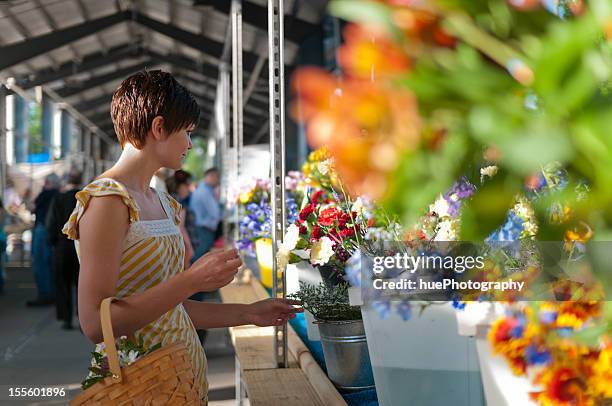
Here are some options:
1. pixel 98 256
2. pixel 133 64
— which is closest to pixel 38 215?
pixel 98 256

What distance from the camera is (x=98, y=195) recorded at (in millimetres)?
1334

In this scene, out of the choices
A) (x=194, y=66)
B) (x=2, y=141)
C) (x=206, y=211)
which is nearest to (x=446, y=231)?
(x=206, y=211)

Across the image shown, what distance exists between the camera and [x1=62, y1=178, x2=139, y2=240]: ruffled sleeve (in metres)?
1.34

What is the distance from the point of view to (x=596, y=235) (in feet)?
1.77

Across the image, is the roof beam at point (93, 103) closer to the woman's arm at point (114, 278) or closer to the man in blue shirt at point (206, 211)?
the man in blue shirt at point (206, 211)

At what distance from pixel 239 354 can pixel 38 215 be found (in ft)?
23.6

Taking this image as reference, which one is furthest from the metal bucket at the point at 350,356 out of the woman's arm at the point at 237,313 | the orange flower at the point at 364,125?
the orange flower at the point at 364,125

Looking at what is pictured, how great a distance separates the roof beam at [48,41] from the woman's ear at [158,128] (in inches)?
526

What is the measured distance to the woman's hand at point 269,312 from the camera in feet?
5.45

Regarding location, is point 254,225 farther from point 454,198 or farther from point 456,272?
point 456,272

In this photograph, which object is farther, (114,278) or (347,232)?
(347,232)

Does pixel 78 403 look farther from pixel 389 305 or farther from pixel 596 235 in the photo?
pixel 596 235

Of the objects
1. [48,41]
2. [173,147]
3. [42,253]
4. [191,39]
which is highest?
[191,39]

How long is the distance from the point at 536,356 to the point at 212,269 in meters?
0.64
